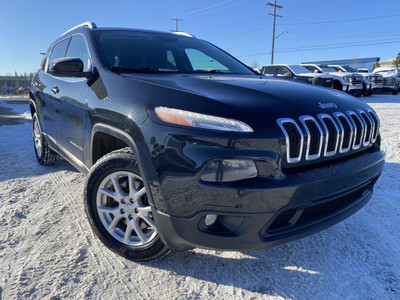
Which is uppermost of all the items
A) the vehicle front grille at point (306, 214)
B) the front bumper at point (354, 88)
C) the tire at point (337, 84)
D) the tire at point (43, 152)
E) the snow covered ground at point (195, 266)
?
the tire at point (337, 84)

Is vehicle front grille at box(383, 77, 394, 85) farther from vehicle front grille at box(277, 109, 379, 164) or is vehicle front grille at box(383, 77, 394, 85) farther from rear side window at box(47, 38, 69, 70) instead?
rear side window at box(47, 38, 69, 70)

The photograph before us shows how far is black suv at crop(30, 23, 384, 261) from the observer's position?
153 cm

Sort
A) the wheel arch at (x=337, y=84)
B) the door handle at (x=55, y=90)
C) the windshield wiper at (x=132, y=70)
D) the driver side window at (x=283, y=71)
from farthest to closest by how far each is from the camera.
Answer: the driver side window at (x=283, y=71) < the wheel arch at (x=337, y=84) < the door handle at (x=55, y=90) < the windshield wiper at (x=132, y=70)

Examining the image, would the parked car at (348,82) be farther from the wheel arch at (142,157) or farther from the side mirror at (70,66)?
the wheel arch at (142,157)

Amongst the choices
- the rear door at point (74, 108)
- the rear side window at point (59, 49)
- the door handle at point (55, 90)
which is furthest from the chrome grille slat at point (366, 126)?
the rear side window at point (59, 49)

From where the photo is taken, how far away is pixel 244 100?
1.72 m

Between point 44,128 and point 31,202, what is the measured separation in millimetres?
1104

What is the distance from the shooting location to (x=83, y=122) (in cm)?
236

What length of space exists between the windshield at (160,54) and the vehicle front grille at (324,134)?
138 cm

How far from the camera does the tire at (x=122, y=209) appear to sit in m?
1.91

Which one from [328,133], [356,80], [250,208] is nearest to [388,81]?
[356,80]

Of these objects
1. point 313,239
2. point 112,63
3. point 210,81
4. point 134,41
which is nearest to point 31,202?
point 112,63

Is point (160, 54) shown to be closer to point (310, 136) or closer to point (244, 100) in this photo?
point (244, 100)

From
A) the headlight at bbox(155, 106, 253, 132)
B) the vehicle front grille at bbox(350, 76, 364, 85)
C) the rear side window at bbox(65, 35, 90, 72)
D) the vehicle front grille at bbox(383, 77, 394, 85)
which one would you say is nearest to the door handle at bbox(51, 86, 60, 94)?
the rear side window at bbox(65, 35, 90, 72)
